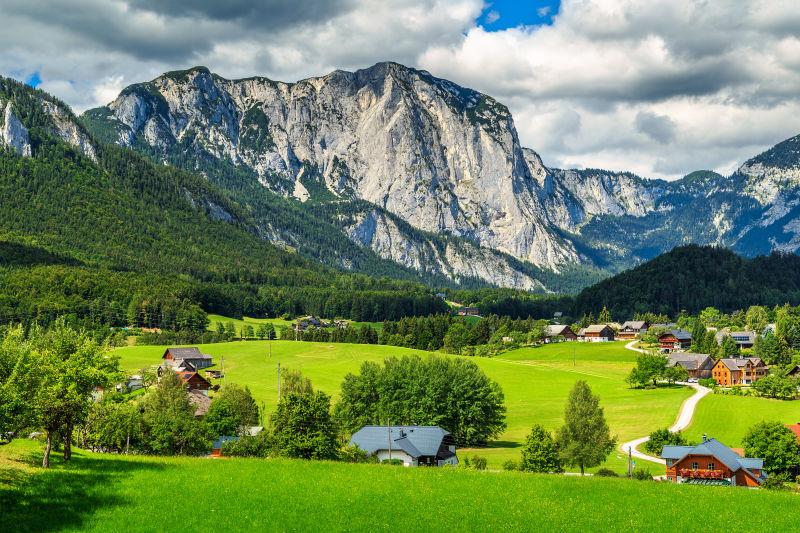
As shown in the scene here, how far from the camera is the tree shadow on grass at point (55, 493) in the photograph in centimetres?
2777

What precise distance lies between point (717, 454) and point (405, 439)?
2954cm

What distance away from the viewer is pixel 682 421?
9900cm

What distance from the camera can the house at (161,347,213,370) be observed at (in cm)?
14275

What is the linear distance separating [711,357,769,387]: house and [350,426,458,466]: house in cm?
9456

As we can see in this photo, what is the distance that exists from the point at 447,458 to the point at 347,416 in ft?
69.8

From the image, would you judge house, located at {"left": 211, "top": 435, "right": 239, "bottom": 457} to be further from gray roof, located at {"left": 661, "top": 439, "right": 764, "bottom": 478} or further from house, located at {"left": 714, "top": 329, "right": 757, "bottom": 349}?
house, located at {"left": 714, "top": 329, "right": 757, "bottom": 349}

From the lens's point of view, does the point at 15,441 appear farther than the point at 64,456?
Yes

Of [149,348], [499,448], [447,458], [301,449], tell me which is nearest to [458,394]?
[499,448]

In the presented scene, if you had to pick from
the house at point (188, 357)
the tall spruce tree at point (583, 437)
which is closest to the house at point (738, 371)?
the tall spruce tree at point (583, 437)

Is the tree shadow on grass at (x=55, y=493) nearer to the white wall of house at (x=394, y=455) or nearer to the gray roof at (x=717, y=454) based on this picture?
the white wall of house at (x=394, y=455)

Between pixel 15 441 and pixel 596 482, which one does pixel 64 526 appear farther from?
pixel 596 482

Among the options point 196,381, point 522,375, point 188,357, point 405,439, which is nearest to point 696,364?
point 522,375

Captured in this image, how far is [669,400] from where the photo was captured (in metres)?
118

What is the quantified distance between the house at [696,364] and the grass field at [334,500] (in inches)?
4760
